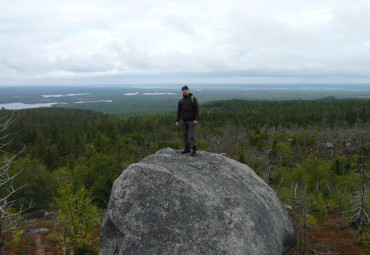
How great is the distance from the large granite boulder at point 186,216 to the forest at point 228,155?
458 cm

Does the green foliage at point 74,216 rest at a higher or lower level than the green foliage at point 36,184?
higher

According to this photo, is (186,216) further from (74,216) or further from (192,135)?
(74,216)

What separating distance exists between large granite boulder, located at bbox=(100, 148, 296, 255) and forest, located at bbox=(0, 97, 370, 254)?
458 centimetres

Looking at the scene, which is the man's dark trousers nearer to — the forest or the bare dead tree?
the forest

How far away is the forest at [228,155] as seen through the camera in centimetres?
1872

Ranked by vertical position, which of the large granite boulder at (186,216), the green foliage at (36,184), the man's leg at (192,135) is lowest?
the green foliage at (36,184)

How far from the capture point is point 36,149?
70375 millimetres

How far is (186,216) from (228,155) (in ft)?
232

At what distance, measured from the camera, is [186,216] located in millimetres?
9781

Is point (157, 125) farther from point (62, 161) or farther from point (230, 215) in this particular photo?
point (230, 215)

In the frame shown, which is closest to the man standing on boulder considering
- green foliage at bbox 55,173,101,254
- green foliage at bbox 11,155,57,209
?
green foliage at bbox 55,173,101,254

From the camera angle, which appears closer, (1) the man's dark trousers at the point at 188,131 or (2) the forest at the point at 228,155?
(1) the man's dark trousers at the point at 188,131

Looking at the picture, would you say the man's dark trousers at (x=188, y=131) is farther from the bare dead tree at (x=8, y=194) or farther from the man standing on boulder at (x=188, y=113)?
the bare dead tree at (x=8, y=194)

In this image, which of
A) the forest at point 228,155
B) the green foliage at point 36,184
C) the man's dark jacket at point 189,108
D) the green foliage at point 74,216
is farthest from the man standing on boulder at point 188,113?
the green foliage at point 36,184
